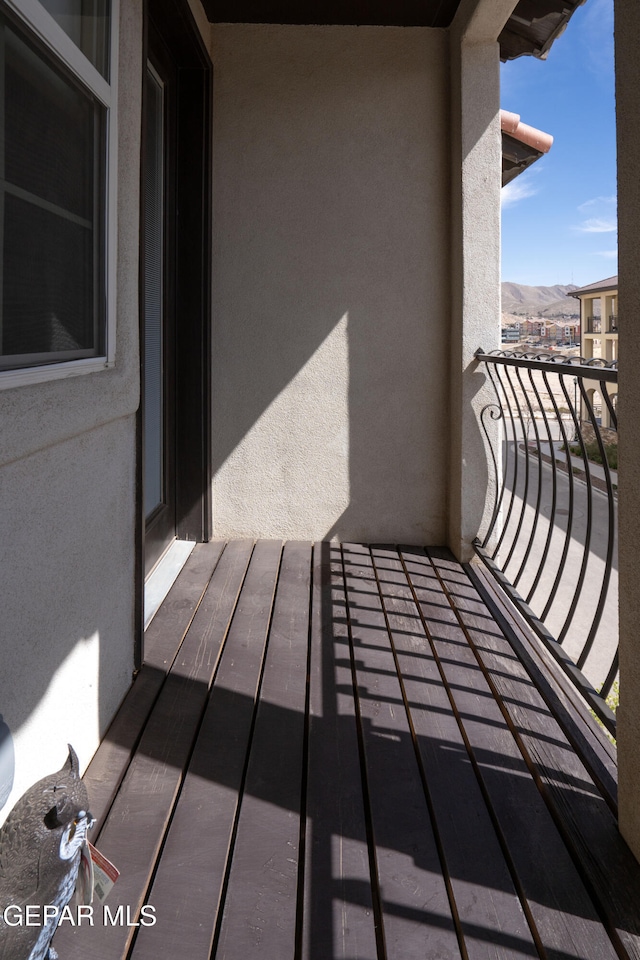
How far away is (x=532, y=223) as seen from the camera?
167ft

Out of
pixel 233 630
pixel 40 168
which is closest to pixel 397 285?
pixel 233 630

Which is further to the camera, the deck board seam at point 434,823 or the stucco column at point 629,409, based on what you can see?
the stucco column at point 629,409

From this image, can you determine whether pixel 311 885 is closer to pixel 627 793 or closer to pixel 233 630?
pixel 627 793

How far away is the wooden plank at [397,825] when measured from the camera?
1.16 metres

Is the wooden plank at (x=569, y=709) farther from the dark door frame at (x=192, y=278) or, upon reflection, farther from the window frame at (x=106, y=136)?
the dark door frame at (x=192, y=278)

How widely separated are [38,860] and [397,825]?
2.52 ft

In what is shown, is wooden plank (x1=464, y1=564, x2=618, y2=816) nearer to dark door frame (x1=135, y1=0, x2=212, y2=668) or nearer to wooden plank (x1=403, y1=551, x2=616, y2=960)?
wooden plank (x1=403, y1=551, x2=616, y2=960)

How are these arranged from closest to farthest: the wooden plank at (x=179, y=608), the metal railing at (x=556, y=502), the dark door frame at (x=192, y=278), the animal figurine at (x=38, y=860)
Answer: the animal figurine at (x=38, y=860) → the metal railing at (x=556, y=502) → the wooden plank at (x=179, y=608) → the dark door frame at (x=192, y=278)

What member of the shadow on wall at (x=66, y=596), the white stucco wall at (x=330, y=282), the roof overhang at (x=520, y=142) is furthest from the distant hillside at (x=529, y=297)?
the shadow on wall at (x=66, y=596)

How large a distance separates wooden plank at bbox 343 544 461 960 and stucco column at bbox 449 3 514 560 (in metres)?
1.16

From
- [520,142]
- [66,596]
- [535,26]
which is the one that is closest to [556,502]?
[66,596]

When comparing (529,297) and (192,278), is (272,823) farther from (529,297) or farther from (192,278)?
(529,297)

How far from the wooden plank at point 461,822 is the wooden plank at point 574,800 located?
6.1 inches

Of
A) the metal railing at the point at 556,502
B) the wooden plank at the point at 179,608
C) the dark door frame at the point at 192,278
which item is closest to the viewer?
the metal railing at the point at 556,502
